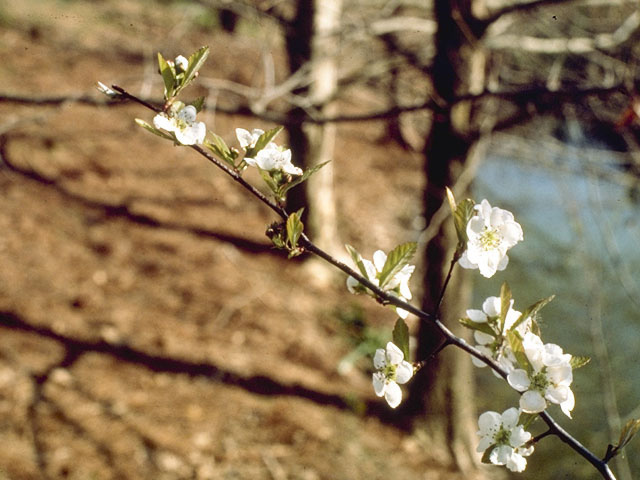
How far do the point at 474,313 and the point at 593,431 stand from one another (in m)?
4.01

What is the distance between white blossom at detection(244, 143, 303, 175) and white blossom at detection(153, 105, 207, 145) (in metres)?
0.09

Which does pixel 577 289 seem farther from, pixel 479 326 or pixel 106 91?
pixel 106 91

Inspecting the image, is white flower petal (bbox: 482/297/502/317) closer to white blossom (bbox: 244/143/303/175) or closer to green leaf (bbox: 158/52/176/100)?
white blossom (bbox: 244/143/303/175)

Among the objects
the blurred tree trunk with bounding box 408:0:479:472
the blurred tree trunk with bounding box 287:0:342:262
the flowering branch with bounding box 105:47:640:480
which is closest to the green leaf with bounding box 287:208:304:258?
the flowering branch with bounding box 105:47:640:480

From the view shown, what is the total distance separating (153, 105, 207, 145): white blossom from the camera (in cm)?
88

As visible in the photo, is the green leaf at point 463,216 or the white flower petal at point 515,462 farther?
the white flower petal at point 515,462

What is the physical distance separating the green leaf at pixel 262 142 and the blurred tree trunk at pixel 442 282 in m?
1.51

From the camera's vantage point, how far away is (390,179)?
24.3 ft

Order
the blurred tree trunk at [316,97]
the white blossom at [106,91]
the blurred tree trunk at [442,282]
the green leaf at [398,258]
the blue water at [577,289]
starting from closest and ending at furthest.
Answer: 1. the white blossom at [106,91]
2. the green leaf at [398,258]
3. the blurred tree trunk at [442,282]
4. the blurred tree trunk at [316,97]
5. the blue water at [577,289]

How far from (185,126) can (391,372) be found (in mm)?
562

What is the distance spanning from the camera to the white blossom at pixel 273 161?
906 mm

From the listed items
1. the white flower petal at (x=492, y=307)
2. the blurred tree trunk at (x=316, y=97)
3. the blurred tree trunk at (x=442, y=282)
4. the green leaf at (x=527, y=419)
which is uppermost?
the blurred tree trunk at (x=316, y=97)

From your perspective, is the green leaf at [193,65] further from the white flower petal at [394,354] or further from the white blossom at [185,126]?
the white flower petal at [394,354]

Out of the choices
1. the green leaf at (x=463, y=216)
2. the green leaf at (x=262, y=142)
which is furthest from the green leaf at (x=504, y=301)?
the green leaf at (x=262, y=142)
